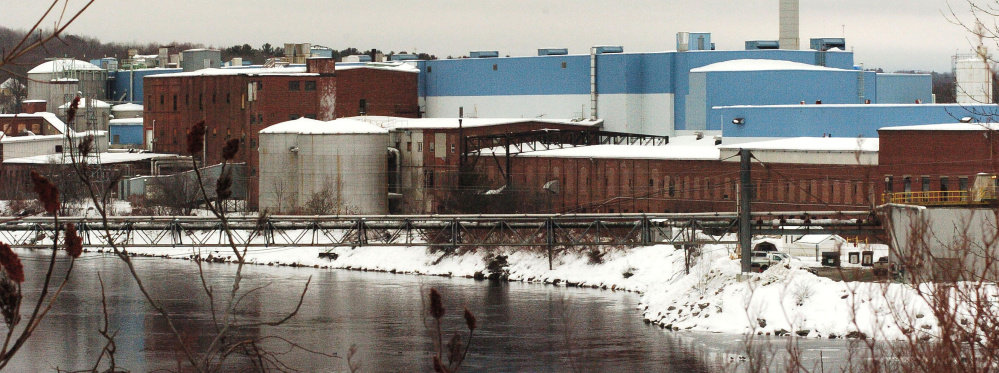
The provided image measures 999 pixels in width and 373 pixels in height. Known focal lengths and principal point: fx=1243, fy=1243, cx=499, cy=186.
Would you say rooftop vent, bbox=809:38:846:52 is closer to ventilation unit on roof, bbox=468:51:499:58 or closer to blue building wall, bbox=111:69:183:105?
ventilation unit on roof, bbox=468:51:499:58

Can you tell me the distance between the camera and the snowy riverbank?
27.3 meters

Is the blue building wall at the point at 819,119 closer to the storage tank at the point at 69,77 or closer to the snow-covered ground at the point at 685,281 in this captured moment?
the snow-covered ground at the point at 685,281

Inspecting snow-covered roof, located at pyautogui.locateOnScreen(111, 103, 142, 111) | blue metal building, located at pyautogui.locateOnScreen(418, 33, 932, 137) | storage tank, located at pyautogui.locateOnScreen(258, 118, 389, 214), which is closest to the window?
storage tank, located at pyautogui.locateOnScreen(258, 118, 389, 214)

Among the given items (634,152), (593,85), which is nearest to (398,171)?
(634,152)

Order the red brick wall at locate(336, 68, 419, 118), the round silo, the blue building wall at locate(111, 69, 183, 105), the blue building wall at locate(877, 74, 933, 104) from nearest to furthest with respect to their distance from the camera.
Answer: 1. the red brick wall at locate(336, 68, 419, 118)
2. the blue building wall at locate(877, 74, 933, 104)
3. the round silo
4. the blue building wall at locate(111, 69, 183, 105)

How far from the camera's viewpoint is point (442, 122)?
56250 mm

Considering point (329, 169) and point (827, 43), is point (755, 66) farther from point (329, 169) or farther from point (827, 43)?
point (329, 169)

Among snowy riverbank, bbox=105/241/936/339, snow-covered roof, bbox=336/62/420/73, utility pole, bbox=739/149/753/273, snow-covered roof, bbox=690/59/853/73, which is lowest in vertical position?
snowy riverbank, bbox=105/241/936/339

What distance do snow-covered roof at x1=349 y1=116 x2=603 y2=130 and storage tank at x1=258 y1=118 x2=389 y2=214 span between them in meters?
2.24

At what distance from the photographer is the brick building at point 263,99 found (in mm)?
59031

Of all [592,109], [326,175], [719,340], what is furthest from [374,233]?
[719,340]

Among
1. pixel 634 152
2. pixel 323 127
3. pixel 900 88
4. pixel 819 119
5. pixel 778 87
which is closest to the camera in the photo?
pixel 634 152

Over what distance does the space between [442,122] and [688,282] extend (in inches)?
956

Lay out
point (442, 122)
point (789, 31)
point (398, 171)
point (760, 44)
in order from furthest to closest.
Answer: point (789, 31), point (760, 44), point (442, 122), point (398, 171)
